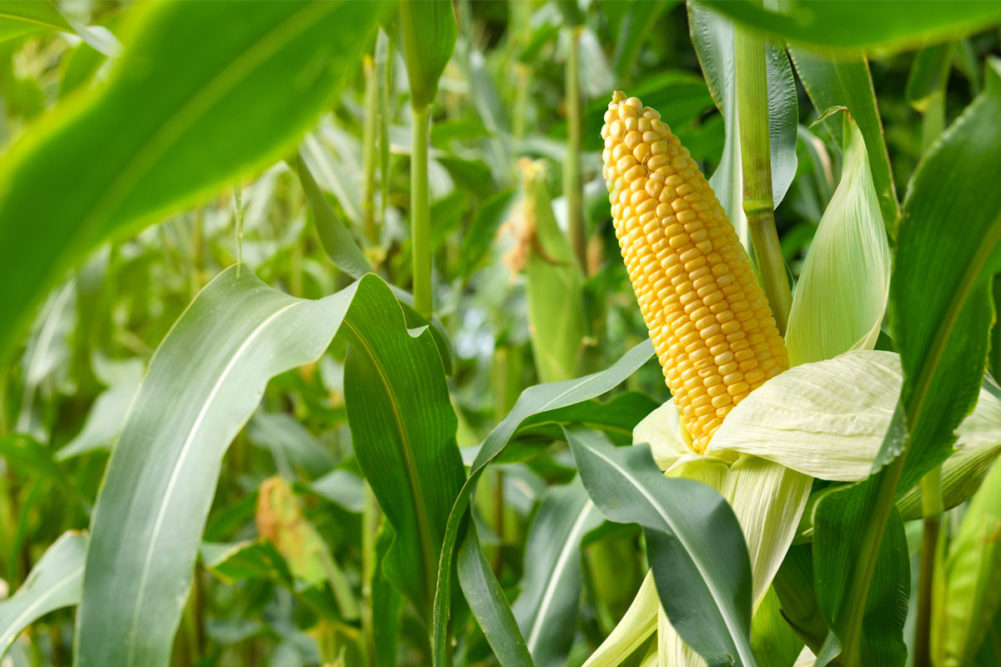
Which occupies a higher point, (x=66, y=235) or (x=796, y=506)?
(x=66, y=235)

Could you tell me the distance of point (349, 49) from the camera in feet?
0.55

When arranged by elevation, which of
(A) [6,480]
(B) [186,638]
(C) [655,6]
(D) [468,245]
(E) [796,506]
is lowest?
(B) [186,638]

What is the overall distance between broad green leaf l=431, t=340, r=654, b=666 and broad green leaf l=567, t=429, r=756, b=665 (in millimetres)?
40

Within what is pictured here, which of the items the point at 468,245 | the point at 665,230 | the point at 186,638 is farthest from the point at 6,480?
the point at 665,230

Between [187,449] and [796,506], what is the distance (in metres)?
0.27

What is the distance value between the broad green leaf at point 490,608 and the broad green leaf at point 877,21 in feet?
0.96

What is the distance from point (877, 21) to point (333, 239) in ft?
1.18

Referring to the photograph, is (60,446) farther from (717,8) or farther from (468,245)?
(717,8)

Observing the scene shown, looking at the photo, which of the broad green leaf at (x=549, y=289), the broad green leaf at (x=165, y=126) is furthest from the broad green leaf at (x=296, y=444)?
the broad green leaf at (x=165, y=126)

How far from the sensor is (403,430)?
0.42m

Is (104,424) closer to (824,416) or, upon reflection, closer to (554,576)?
(554,576)

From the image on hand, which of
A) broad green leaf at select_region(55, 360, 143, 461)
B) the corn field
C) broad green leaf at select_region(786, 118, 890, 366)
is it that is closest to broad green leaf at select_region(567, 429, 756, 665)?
the corn field

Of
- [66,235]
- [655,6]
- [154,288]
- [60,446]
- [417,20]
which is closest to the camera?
[66,235]

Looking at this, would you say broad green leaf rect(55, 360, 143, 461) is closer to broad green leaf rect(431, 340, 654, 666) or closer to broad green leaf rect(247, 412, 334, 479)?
broad green leaf rect(247, 412, 334, 479)
